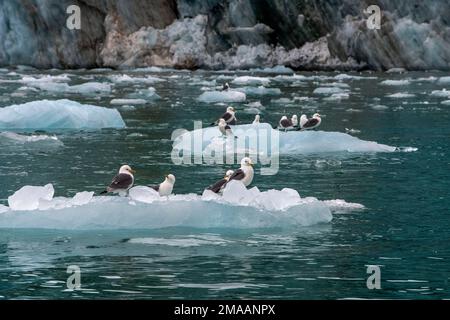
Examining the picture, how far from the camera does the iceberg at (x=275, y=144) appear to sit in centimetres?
2122

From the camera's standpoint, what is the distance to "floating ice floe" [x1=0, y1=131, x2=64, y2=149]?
2245 centimetres

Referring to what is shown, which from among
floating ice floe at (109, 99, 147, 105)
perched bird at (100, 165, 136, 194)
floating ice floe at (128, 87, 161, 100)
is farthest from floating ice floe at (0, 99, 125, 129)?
perched bird at (100, 165, 136, 194)

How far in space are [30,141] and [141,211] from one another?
36.0ft

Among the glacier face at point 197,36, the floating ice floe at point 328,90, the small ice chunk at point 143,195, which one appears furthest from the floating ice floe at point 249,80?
the small ice chunk at point 143,195

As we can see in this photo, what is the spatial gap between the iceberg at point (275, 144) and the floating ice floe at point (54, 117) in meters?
5.69

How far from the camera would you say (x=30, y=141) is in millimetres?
22922

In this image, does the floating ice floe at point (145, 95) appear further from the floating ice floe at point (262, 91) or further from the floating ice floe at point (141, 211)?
the floating ice floe at point (141, 211)

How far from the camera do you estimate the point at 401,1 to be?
5716 centimetres

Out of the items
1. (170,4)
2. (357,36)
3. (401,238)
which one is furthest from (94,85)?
(401,238)

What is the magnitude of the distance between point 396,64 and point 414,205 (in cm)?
4494

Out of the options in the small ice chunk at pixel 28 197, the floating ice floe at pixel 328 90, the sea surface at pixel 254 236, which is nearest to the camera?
the sea surface at pixel 254 236

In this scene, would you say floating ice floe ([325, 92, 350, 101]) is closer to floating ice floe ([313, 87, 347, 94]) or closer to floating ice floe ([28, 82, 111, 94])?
floating ice floe ([313, 87, 347, 94])

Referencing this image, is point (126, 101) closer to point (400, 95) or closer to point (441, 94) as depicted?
point (400, 95)
